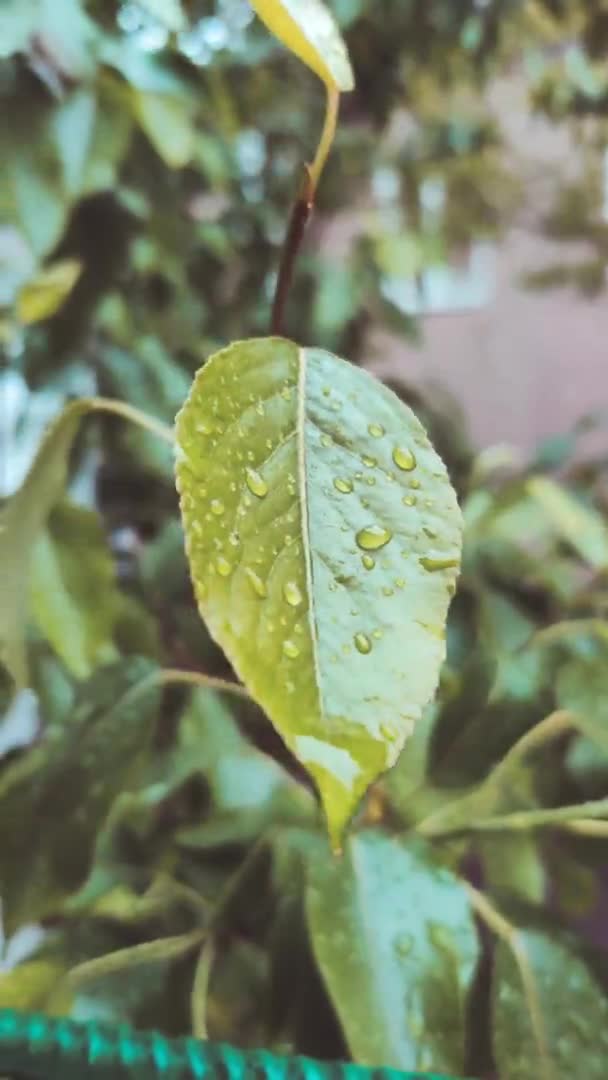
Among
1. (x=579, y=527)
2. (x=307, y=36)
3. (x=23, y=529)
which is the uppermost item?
(x=307, y=36)

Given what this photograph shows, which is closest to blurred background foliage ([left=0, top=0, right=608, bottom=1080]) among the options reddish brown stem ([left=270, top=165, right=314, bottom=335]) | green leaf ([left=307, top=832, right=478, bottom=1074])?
green leaf ([left=307, top=832, right=478, bottom=1074])

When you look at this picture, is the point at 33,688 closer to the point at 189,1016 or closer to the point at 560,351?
the point at 189,1016

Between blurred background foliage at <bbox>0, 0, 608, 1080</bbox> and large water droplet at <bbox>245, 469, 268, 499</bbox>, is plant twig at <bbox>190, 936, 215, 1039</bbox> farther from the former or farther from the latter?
large water droplet at <bbox>245, 469, 268, 499</bbox>

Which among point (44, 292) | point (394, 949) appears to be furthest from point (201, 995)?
point (44, 292)

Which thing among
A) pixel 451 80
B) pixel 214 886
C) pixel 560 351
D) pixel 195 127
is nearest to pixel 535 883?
pixel 214 886

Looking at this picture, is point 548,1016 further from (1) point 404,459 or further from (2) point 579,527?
(2) point 579,527

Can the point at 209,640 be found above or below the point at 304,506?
below

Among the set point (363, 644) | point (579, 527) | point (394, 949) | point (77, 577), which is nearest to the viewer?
point (363, 644)

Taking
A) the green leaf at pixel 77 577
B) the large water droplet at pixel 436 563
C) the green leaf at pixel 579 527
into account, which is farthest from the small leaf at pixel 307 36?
the green leaf at pixel 579 527
